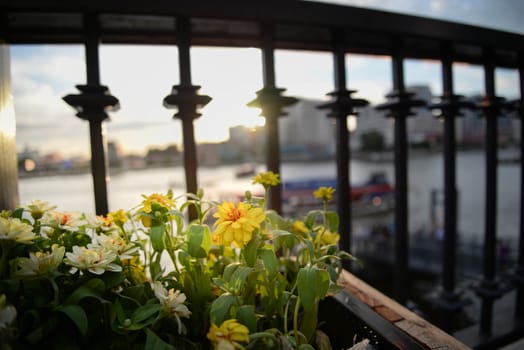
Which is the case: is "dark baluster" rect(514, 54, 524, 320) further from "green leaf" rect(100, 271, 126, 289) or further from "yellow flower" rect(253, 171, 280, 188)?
"green leaf" rect(100, 271, 126, 289)

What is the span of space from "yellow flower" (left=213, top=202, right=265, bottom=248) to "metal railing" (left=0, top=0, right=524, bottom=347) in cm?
43

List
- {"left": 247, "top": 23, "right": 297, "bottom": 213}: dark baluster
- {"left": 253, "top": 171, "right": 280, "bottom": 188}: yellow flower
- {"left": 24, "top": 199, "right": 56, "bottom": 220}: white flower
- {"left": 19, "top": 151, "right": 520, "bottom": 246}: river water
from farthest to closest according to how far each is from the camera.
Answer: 1. {"left": 19, "top": 151, "right": 520, "bottom": 246}: river water
2. {"left": 247, "top": 23, "right": 297, "bottom": 213}: dark baluster
3. {"left": 253, "top": 171, "right": 280, "bottom": 188}: yellow flower
4. {"left": 24, "top": 199, "right": 56, "bottom": 220}: white flower

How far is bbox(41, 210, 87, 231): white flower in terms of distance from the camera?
1.86 ft

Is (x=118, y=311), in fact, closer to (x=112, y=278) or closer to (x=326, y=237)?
(x=112, y=278)

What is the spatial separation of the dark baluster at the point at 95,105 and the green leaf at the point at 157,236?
424 mm

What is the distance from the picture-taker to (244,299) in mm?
591

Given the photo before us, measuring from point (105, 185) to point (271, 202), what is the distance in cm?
52

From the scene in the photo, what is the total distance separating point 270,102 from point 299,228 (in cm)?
42

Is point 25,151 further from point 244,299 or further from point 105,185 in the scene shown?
point 244,299

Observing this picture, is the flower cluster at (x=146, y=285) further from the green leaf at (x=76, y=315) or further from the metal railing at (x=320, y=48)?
the metal railing at (x=320, y=48)

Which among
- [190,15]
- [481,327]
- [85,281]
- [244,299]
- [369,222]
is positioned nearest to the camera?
[85,281]

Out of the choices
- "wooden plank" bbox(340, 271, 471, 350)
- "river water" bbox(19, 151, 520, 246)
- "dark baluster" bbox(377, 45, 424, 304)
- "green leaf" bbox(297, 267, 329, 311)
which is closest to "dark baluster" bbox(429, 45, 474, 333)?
"dark baluster" bbox(377, 45, 424, 304)

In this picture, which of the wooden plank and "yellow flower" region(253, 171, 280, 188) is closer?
the wooden plank

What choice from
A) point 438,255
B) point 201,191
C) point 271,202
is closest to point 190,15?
point 201,191
